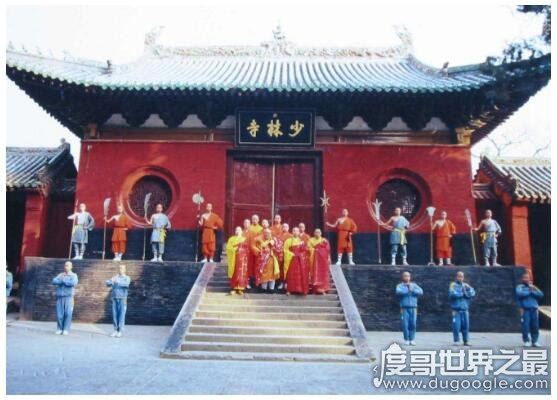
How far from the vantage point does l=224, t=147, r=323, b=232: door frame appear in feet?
36.0

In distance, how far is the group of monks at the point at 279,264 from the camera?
825cm

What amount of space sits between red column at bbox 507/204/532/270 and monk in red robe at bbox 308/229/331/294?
5104mm

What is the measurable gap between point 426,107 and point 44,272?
8554mm

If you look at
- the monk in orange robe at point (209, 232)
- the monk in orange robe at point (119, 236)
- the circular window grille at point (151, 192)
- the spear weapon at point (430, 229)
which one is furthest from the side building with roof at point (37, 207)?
the spear weapon at point (430, 229)

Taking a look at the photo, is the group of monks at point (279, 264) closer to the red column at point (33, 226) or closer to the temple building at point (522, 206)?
the temple building at point (522, 206)

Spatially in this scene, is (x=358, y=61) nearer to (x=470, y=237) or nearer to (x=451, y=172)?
(x=451, y=172)

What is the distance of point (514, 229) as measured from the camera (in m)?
11.0

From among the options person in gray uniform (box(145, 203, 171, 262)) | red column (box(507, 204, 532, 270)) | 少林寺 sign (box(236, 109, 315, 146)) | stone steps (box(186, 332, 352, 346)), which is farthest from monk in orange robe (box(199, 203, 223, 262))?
red column (box(507, 204, 532, 270))

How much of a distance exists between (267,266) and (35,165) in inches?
305

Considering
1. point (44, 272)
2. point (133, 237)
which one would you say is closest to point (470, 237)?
point (133, 237)

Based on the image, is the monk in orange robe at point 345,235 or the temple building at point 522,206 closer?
the monk in orange robe at point 345,235

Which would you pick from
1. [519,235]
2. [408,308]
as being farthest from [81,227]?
[519,235]

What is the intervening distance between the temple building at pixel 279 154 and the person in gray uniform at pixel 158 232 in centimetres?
55

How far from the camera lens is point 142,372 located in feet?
17.9
